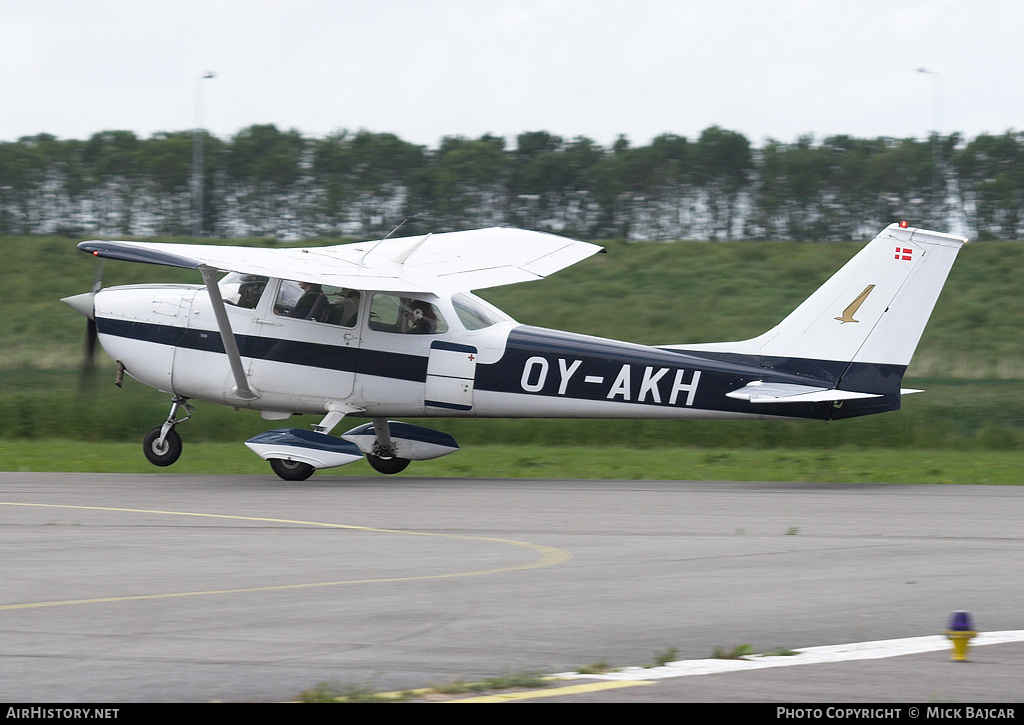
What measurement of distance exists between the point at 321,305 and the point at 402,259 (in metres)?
1.42

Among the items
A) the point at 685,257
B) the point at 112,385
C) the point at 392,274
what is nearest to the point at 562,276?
the point at 685,257

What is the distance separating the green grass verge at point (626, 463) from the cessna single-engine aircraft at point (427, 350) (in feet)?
4.57

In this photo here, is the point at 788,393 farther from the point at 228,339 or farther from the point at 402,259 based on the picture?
the point at 228,339

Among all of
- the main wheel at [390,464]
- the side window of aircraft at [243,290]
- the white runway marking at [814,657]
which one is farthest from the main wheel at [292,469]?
the white runway marking at [814,657]

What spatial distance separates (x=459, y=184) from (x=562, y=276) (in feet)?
26.4

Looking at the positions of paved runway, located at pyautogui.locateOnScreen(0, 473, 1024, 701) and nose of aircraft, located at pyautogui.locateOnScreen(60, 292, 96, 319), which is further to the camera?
nose of aircraft, located at pyautogui.locateOnScreen(60, 292, 96, 319)

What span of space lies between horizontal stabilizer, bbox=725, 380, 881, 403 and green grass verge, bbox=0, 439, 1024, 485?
84.9 inches

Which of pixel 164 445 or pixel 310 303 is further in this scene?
pixel 164 445

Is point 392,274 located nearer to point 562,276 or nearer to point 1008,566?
point 1008,566

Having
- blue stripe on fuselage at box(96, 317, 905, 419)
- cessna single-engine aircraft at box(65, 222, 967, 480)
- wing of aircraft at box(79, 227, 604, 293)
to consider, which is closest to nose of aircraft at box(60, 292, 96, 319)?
cessna single-engine aircraft at box(65, 222, 967, 480)

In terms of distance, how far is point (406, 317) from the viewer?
1510cm

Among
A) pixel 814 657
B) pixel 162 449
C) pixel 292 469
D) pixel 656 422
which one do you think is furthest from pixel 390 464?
pixel 814 657

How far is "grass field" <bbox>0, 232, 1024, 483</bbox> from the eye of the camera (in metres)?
17.6

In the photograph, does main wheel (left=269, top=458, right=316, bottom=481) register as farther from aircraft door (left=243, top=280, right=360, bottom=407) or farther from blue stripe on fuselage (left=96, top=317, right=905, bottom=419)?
blue stripe on fuselage (left=96, top=317, right=905, bottom=419)
